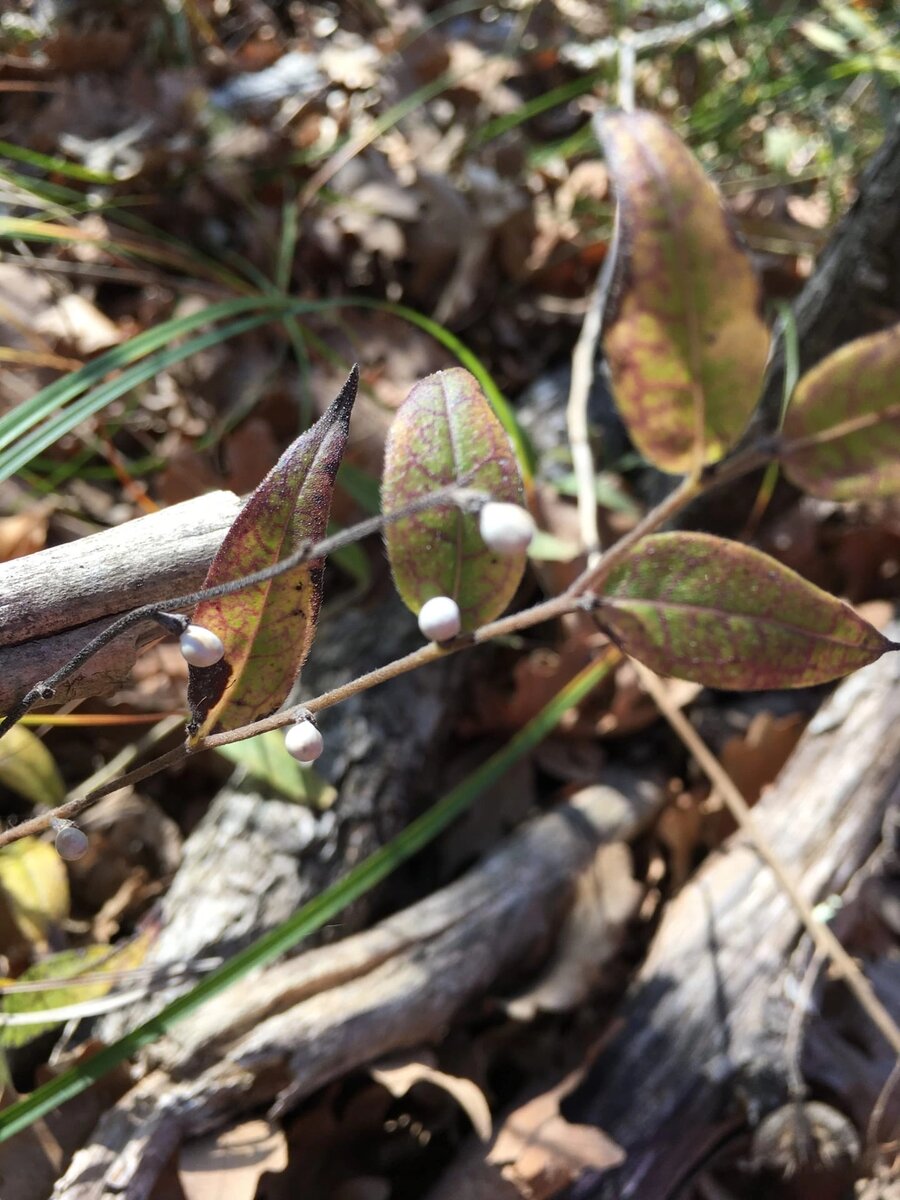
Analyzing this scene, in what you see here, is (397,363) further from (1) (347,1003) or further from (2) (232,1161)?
(2) (232,1161)

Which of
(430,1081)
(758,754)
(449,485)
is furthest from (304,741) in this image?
(758,754)

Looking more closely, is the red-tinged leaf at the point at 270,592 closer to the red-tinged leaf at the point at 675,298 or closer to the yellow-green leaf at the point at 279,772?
the red-tinged leaf at the point at 675,298

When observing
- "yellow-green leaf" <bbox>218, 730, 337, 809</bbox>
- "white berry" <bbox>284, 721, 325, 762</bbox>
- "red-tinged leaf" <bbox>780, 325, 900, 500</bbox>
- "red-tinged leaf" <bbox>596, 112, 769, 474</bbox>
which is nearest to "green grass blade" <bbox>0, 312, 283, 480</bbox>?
"yellow-green leaf" <bbox>218, 730, 337, 809</bbox>

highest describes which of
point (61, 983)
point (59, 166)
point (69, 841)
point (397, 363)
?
point (59, 166)

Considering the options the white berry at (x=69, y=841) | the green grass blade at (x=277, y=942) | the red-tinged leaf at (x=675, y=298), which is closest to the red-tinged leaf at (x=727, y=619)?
the red-tinged leaf at (x=675, y=298)

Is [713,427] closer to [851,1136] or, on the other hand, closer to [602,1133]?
[602,1133]

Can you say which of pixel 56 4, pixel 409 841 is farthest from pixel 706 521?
pixel 56 4
